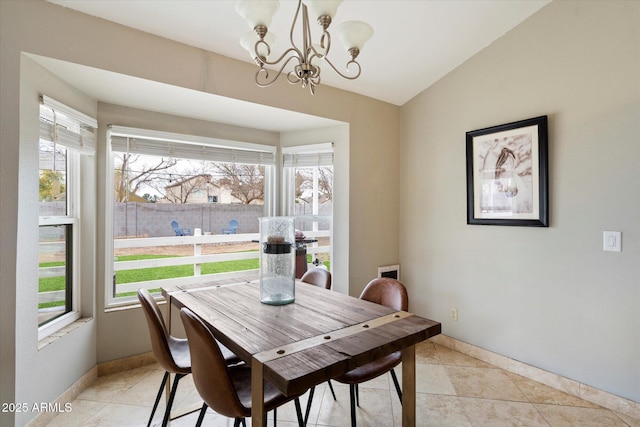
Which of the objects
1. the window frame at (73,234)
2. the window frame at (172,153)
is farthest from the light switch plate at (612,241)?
the window frame at (73,234)

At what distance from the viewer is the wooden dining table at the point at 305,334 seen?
1.13 meters

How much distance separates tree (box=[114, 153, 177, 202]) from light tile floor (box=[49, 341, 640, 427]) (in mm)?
1523

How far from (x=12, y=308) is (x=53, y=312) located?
23.3 inches

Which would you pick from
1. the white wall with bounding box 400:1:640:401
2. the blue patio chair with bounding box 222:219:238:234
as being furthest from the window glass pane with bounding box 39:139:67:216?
the white wall with bounding box 400:1:640:401

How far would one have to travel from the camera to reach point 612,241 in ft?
6.84

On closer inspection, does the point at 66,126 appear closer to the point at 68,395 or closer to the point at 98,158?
the point at 98,158

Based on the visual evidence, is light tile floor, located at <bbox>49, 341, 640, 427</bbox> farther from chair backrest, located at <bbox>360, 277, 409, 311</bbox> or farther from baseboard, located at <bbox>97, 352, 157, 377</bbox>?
chair backrest, located at <bbox>360, 277, 409, 311</bbox>

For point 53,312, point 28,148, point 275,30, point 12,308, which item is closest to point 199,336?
point 12,308

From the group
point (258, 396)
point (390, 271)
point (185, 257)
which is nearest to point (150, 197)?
point (185, 257)

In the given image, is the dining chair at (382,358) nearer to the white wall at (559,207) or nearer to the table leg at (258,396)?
the table leg at (258,396)

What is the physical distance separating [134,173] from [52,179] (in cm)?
68

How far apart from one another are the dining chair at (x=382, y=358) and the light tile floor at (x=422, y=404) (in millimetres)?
190

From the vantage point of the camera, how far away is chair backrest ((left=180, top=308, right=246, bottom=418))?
124cm

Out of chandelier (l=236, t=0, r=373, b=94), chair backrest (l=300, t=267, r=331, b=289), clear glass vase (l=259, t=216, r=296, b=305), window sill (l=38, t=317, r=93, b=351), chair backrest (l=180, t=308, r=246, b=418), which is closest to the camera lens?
chair backrest (l=180, t=308, r=246, b=418)
